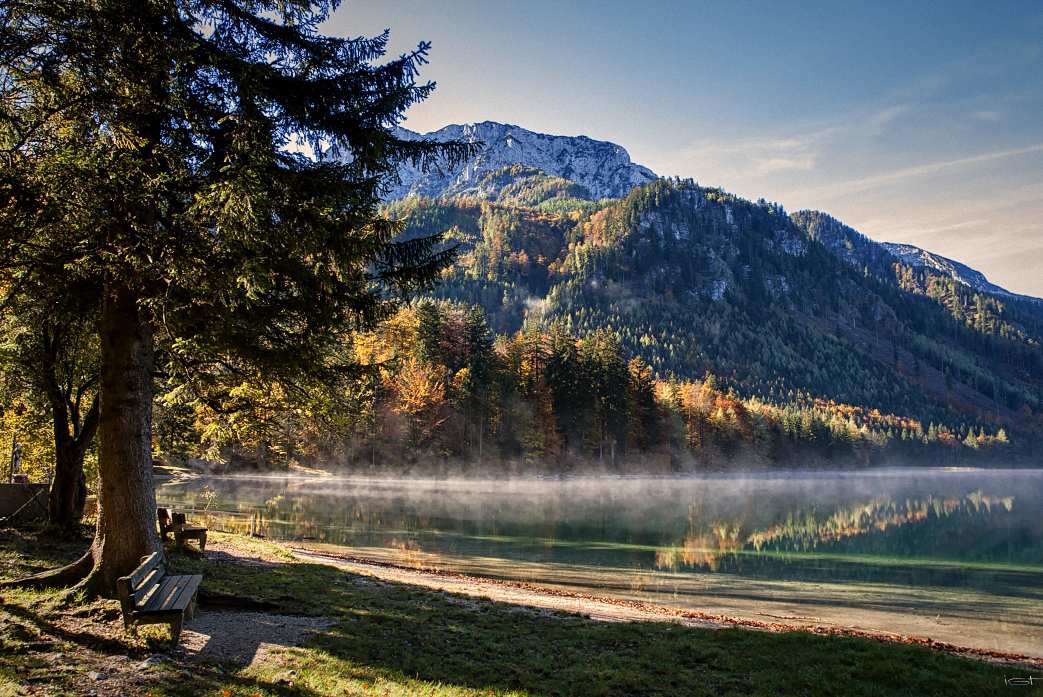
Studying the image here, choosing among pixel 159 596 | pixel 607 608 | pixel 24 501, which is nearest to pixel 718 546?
pixel 607 608

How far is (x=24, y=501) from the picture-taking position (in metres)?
14.5

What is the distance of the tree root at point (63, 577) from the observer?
8.25 metres

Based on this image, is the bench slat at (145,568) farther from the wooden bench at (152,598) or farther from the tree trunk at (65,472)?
the tree trunk at (65,472)

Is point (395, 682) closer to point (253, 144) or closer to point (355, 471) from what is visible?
point (253, 144)

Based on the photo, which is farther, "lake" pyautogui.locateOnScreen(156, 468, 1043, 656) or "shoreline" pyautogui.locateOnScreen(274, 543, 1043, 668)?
"lake" pyautogui.locateOnScreen(156, 468, 1043, 656)

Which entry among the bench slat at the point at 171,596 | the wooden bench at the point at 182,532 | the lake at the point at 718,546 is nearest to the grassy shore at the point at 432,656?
the bench slat at the point at 171,596

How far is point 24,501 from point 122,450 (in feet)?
30.7

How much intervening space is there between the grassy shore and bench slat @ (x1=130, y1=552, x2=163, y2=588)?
0.63 metres

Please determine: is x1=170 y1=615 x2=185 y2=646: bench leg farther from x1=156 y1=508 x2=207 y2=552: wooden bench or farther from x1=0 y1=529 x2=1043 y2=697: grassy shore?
x1=156 y1=508 x2=207 y2=552: wooden bench

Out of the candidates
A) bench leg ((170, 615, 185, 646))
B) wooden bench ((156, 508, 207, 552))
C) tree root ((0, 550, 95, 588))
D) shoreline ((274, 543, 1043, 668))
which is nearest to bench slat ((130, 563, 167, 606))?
bench leg ((170, 615, 185, 646))

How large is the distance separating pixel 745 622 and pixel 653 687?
6871mm

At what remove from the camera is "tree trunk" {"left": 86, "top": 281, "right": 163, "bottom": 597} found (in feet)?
27.3

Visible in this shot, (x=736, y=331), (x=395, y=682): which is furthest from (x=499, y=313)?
(x=395, y=682)

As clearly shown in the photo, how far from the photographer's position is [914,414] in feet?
579
